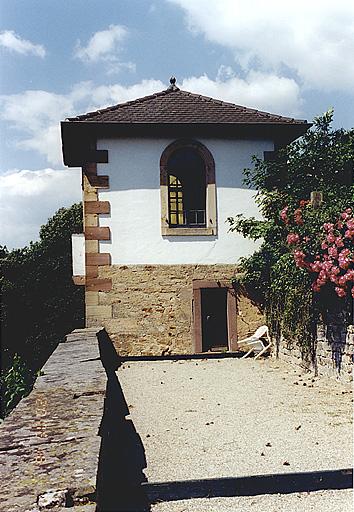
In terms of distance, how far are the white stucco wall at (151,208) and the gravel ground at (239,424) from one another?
3.18m

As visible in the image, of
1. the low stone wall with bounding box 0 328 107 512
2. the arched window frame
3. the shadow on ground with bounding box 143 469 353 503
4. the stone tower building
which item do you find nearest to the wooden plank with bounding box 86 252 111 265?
the stone tower building

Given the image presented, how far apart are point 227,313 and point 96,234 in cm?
353

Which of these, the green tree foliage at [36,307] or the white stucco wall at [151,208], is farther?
the green tree foliage at [36,307]

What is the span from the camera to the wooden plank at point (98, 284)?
13367 mm

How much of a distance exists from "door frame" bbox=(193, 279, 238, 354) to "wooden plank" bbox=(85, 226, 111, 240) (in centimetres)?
228

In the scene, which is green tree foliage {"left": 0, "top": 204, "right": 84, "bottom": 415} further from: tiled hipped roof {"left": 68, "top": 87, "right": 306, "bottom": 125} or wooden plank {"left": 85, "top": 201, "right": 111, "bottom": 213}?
tiled hipped roof {"left": 68, "top": 87, "right": 306, "bottom": 125}

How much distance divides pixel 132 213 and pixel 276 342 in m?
4.35

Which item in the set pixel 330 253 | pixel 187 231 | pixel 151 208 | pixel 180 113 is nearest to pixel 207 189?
pixel 187 231

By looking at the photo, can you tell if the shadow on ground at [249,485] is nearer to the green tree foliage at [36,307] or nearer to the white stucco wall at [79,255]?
the white stucco wall at [79,255]

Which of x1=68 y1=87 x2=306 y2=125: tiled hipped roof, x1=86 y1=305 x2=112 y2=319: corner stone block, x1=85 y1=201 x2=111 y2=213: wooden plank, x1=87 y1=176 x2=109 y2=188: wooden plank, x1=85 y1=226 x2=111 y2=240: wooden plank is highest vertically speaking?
x1=68 y1=87 x2=306 y2=125: tiled hipped roof

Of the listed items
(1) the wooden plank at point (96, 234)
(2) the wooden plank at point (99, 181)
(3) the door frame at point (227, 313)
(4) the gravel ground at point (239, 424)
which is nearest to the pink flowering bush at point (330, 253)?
(4) the gravel ground at point (239, 424)

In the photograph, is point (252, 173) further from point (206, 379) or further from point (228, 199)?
point (206, 379)

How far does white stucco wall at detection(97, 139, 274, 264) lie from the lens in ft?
44.9

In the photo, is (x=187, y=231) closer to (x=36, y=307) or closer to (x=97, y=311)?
(x=97, y=311)
